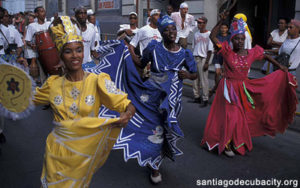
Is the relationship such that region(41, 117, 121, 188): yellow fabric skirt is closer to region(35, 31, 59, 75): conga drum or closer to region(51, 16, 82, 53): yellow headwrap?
region(51, 16, 82, 53): yellow headwrap

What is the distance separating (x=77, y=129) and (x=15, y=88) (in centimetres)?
60

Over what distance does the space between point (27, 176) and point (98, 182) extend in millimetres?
974

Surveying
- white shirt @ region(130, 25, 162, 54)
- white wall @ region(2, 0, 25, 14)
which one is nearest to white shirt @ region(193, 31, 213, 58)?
white shirt @ region(130, 25, 162, 54)

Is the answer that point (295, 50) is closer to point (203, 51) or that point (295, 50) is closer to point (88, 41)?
point (203, 51)

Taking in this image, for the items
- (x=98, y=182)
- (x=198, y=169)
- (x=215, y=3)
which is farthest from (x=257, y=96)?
(x=215, y=3)

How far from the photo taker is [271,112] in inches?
204

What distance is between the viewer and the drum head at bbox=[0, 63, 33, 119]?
2461 millimetres

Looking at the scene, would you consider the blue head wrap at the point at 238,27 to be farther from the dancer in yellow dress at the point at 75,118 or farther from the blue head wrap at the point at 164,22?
the dancer in yellow dress at the point at 75,118

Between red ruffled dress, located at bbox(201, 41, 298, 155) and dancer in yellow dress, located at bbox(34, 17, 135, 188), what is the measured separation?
106 inches

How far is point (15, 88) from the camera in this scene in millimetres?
2490

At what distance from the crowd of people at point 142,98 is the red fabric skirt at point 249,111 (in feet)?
0.05

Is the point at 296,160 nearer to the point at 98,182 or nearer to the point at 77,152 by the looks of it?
the point at 98,182

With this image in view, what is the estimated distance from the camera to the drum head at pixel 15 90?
2461mm

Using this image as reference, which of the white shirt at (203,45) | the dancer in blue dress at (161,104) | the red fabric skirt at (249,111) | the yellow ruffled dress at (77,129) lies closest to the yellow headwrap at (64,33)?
the yellow ruffled dress at (77,129)
